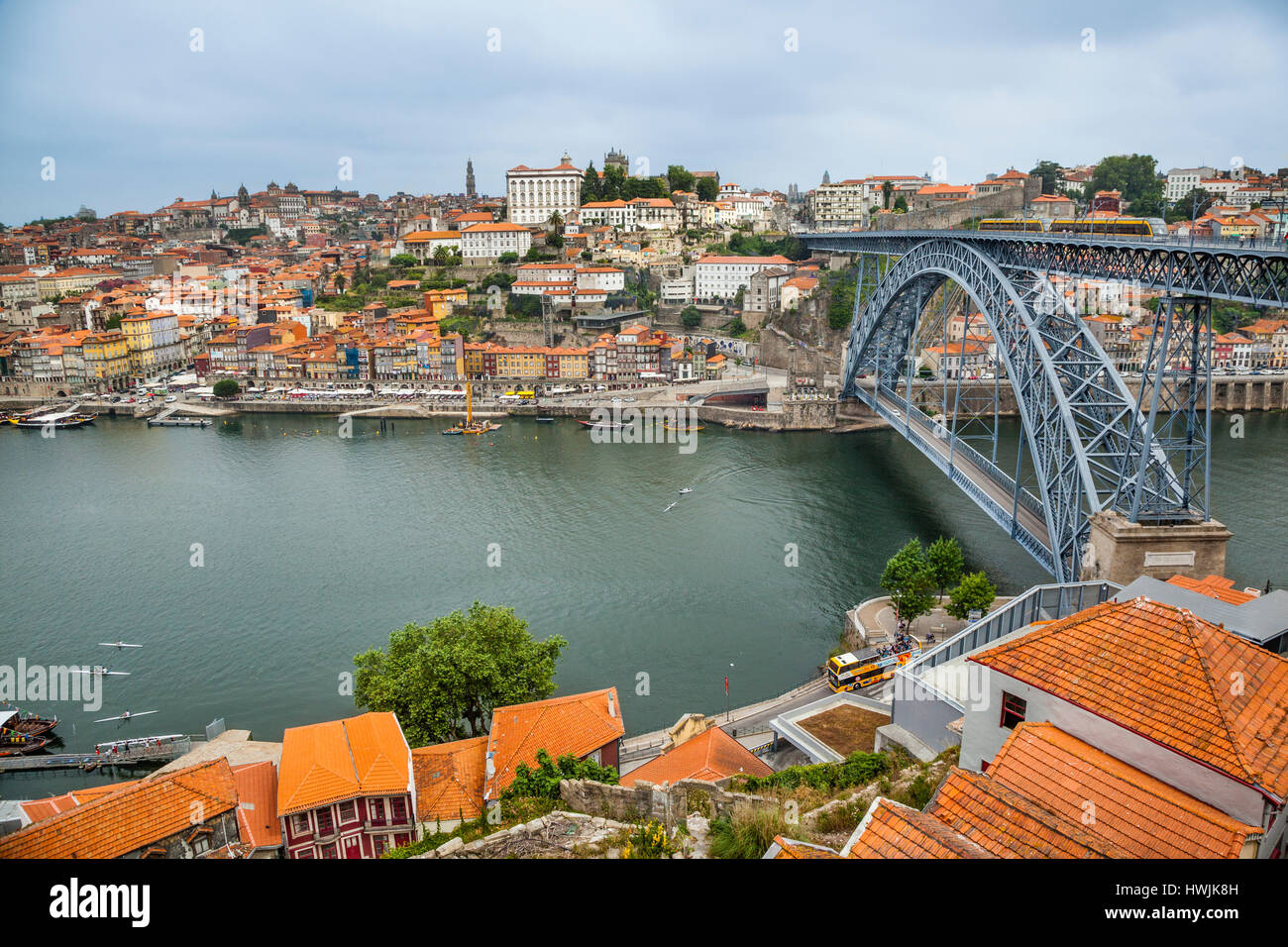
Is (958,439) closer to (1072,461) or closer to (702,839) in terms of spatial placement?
(1072,461)

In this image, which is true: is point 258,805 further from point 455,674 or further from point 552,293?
point 552,293

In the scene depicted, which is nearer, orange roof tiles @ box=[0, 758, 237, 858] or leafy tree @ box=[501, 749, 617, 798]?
orange roof tiles @ box=[0, 758, 237, 858]

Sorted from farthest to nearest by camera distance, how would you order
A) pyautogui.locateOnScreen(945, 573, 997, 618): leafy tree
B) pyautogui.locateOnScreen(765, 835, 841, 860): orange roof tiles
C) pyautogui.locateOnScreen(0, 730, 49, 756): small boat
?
pyautogui.locateOnScreen(945, 573, 997, 618): leafy tree → pyautogui.locateOnScreen(0, 730, 49, 756): small boat → pyautogui.locateOnScreen(765, 835, 841, 860): orange roof tiles

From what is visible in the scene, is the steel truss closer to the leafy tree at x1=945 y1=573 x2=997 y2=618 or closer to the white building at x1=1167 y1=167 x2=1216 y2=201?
the leafy tree at x1=945 y1=573 x2=997 y2=618

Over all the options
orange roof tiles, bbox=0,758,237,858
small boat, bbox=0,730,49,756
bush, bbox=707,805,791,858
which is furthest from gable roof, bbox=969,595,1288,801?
small boat, bbox=0,730,49,756

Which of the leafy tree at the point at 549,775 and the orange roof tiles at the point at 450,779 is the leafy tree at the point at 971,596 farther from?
the orange roof tiles at the point at 450,779
